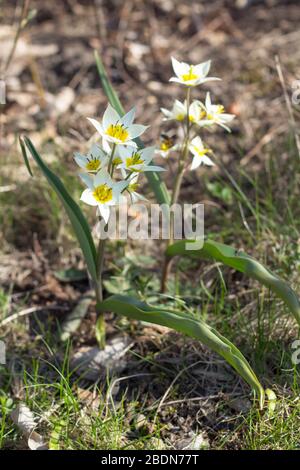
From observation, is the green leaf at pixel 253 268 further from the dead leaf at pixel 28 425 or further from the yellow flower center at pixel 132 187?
A: the dead leaf at pixel 28 425

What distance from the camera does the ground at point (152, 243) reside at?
73.1 inches

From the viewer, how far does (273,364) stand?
1.96 metres

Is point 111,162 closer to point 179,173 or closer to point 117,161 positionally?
point 117,161

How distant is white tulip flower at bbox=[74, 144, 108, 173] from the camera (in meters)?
1.72

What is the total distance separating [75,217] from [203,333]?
0.51 meters

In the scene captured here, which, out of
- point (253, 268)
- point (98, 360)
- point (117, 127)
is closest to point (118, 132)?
point (117, 127)

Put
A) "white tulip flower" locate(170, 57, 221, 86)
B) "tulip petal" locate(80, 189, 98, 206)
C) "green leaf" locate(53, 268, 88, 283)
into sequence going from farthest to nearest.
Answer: "green leaf" locate(53, 268, 88, 283) < "white tulip flower" locate(170, 57, 221, 86) < "tulip petal" locate(80, 189, 98, 206)

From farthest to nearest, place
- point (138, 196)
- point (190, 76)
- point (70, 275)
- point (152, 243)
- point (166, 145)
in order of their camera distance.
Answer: point (152, 243) → point (70, 275) → point (166, 145) → point (190, 76) → point (138, 196)

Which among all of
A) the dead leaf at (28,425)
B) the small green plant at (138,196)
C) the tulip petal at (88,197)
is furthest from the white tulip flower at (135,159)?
the dead leaf at (28,425)

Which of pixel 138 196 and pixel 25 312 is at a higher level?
pixel 138 196

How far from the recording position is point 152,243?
252cm

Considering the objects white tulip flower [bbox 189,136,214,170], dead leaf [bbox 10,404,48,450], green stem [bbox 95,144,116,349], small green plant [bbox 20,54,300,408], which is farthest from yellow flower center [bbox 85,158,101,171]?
dead leaf [bbox 10,404,48,450]

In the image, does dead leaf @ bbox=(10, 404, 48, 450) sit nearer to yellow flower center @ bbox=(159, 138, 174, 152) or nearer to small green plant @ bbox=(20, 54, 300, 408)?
small green plant @ bbox=(20, 54, 300, 408)

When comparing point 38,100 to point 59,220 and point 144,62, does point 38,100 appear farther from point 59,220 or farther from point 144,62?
point 59,220
